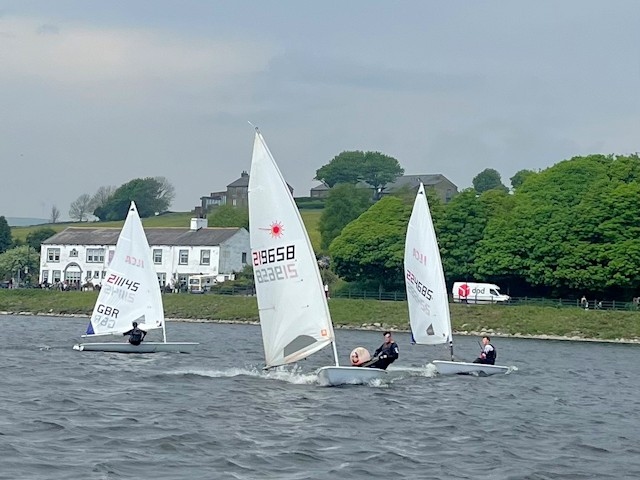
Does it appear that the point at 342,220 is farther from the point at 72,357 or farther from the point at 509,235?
the point at 72,357

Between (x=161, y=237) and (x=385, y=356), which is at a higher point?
(x=161, y=237)

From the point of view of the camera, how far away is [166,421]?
88.2 feet

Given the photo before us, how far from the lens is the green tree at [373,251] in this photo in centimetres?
9438

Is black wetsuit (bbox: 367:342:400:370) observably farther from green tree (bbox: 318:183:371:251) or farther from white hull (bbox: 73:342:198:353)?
green tree (bbox: 318:183:371:251)

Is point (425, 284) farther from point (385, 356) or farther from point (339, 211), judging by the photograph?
point (339, 211)

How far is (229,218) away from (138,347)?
97564 millimetres

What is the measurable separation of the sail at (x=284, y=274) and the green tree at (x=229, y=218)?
352 feet

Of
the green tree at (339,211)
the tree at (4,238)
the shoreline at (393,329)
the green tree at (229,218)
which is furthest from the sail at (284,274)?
the tree at (4,238)

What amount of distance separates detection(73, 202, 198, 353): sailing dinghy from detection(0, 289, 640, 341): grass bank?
30.4 metres

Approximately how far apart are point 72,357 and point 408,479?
2493 cm

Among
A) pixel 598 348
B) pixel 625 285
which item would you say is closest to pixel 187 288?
pixel 625 285

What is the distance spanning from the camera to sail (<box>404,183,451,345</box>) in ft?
141

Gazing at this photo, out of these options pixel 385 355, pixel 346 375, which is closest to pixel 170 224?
pixel 385 355

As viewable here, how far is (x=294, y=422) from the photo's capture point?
88.9 ft
